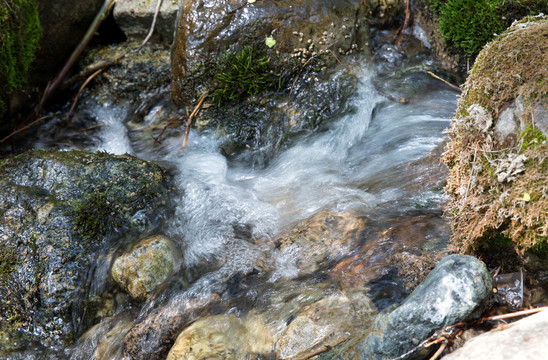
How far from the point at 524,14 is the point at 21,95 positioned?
7.21 meters

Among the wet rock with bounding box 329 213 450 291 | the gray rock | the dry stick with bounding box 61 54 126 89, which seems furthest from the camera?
the dry stick with bounding box 61 54 126 89

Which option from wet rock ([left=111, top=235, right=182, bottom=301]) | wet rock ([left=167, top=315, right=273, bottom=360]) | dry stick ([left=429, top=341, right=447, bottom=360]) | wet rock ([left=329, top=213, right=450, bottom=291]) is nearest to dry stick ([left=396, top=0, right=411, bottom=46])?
wet rock ([left=329, top=213, right=450, bottom=291])

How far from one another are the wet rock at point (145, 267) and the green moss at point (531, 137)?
3290 mm

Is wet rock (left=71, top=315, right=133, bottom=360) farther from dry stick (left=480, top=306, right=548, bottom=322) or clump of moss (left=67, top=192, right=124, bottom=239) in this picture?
dry stick (left=480, top=306, right=548, bottom=322)

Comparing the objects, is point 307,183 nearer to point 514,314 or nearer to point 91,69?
point 514,314

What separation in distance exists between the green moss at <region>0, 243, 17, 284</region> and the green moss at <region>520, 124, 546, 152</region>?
4645 mm

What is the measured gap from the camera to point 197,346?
3.28 meters

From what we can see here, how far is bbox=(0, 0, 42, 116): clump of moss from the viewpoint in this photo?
5.93 meters

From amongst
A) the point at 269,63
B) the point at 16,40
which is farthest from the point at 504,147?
the point at 16,40

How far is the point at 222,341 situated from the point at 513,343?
6.78ft

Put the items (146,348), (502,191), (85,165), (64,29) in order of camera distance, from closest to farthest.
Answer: (502,191) → (146,348) → (85,165) → (64,29)

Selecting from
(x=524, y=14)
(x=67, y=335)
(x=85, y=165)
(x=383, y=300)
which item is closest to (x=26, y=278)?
(x=67, y=335)

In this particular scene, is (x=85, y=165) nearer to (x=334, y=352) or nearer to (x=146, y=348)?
(x=146, y=348)

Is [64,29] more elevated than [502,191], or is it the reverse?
[64,29]
